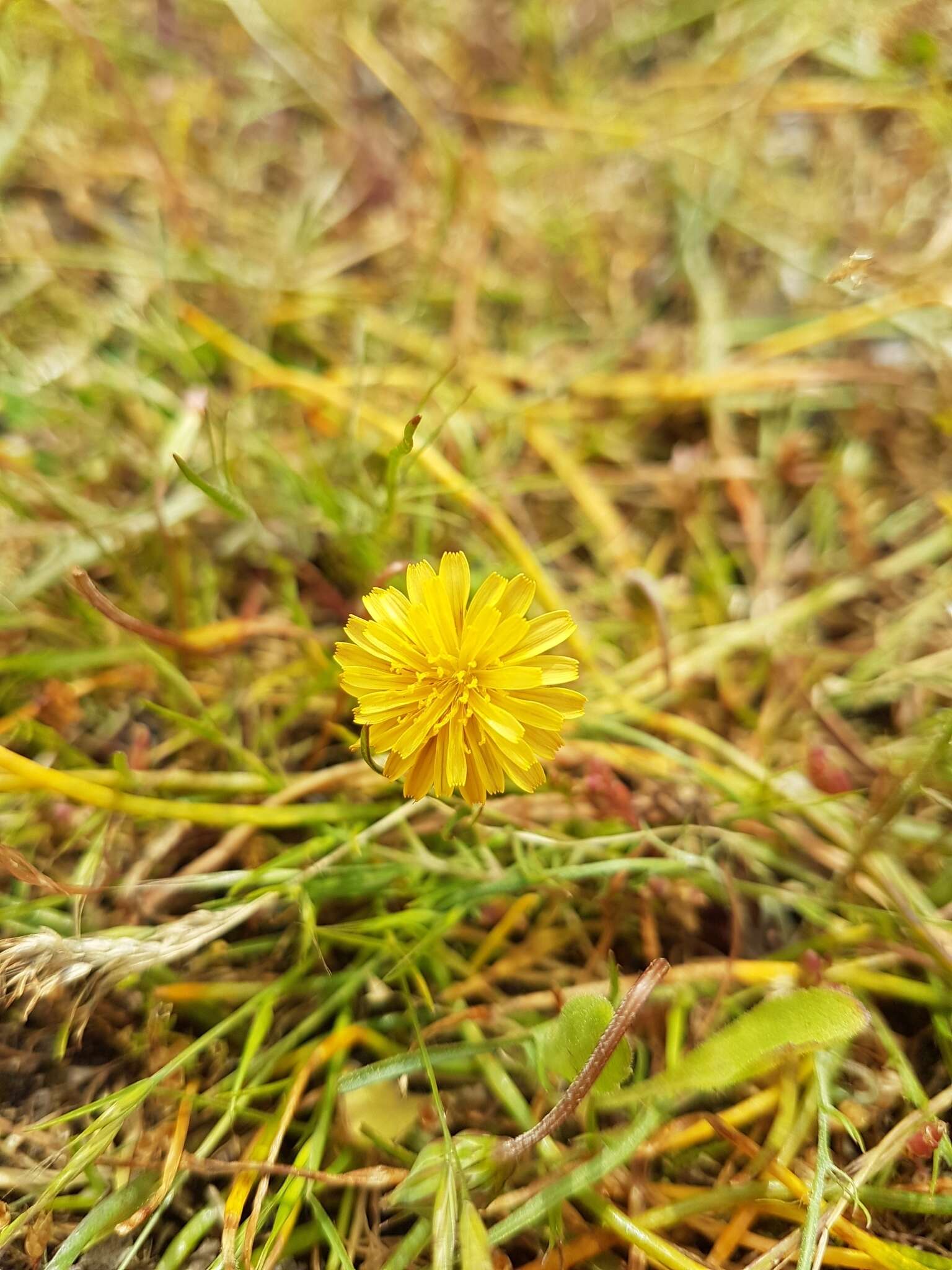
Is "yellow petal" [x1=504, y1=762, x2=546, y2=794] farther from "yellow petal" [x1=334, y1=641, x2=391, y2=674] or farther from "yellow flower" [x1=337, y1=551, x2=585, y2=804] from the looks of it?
"yellow petal" [x1=334, y1=641, x2=391, y2=674]

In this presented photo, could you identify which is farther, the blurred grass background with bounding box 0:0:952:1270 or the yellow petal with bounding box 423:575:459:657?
the blurred grass background with bounding box 0:0:952:1270

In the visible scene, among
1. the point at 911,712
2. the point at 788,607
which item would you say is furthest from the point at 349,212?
the point at 911,712

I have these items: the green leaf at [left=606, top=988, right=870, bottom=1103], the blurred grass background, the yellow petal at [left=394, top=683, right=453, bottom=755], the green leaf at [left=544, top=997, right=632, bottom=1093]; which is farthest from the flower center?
the green leaf at [left=606, top=988, right=870, bottom=1103]

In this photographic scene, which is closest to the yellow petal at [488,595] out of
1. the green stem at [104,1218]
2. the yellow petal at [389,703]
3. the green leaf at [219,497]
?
the yellow petal at [389,703]

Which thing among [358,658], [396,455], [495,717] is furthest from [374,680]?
[396,455]

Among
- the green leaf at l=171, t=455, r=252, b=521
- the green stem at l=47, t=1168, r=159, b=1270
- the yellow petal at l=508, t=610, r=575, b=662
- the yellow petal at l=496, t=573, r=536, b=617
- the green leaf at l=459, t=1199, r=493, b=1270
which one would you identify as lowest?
the green stem at l=47, t=1168, r=159, b=1270

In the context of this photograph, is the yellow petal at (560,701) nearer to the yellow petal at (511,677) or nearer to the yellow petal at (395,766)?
the yellow petal at (511,677)

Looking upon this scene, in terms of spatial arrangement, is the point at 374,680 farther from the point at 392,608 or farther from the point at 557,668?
the point at 557,668
